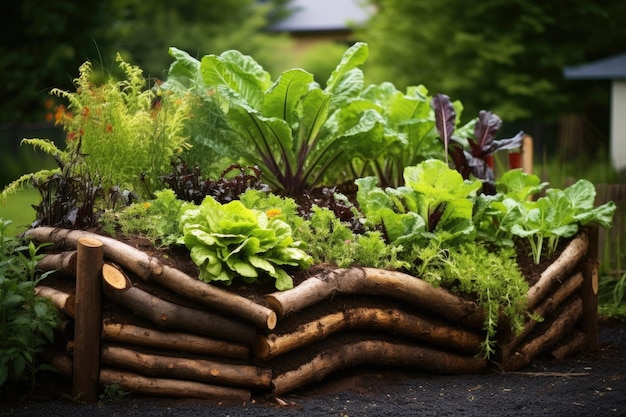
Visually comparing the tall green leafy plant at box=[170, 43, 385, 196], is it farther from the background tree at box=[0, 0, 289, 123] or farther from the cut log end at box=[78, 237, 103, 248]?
the background tree at box=[0, 0, 289, 123]

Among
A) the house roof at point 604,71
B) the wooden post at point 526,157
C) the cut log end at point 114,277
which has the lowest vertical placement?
the cut log end at point 114,277

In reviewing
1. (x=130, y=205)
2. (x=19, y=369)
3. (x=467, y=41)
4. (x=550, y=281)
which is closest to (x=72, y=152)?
(x=130, y=205)

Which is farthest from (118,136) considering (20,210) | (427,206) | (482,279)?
(20,210)

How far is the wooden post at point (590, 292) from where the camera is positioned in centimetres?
631

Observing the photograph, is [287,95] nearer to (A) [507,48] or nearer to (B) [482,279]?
(B) [482,279]

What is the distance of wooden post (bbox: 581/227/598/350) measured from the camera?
6.31 metres

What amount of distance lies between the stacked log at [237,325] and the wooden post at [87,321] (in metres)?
0.05

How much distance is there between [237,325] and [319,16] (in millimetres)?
38874

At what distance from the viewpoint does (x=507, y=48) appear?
56.8 feet

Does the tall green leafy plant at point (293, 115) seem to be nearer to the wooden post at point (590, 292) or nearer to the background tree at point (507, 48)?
the wooden post at point (590, 292)

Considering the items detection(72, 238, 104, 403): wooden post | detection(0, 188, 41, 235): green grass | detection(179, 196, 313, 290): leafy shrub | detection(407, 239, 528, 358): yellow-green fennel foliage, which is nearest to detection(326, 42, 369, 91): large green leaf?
detection(407, 239, 528, 358): yellow-green fennel foliage

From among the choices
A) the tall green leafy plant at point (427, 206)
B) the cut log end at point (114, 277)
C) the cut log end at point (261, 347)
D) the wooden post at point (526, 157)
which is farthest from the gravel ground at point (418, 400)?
the wooden post at point (526, 157)

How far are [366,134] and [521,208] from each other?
55.3 inches

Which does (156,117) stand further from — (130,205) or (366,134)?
(366,134)
